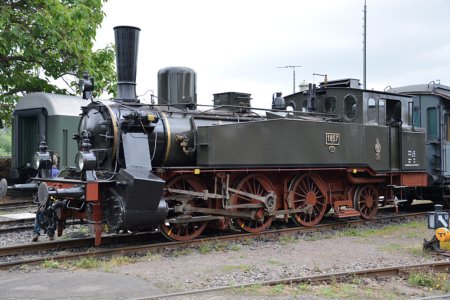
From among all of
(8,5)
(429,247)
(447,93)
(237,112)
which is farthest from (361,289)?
(8,5)

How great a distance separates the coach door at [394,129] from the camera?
11.4m

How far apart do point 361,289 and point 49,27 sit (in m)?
11.4

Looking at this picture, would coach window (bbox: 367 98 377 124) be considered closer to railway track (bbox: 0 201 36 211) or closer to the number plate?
the number plate

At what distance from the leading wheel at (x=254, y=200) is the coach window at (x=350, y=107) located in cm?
272

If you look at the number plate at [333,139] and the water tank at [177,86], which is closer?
the water tank at [177,86]

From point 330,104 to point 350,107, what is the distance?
521 millimetres

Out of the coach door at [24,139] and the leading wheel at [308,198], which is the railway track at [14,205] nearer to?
the coach door at [24,139]

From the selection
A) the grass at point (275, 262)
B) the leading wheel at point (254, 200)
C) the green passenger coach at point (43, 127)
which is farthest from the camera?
the green passenger coach at point (43, 127)

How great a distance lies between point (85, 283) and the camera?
5.62 m

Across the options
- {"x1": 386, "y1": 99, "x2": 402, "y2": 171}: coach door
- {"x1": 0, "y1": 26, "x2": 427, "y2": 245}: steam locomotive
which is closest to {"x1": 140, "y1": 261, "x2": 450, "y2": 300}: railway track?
{"x1": 0, "y1": 26, "x2": 427, "y2": 245}: steam locomotive

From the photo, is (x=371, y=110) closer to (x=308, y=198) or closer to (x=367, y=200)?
(x=367, y=200)

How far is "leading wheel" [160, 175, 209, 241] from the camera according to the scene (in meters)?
8.19

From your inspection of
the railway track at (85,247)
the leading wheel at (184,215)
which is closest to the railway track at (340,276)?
the railway track at (85,247)

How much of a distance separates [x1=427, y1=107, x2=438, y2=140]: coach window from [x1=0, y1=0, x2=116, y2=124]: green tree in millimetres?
9318
